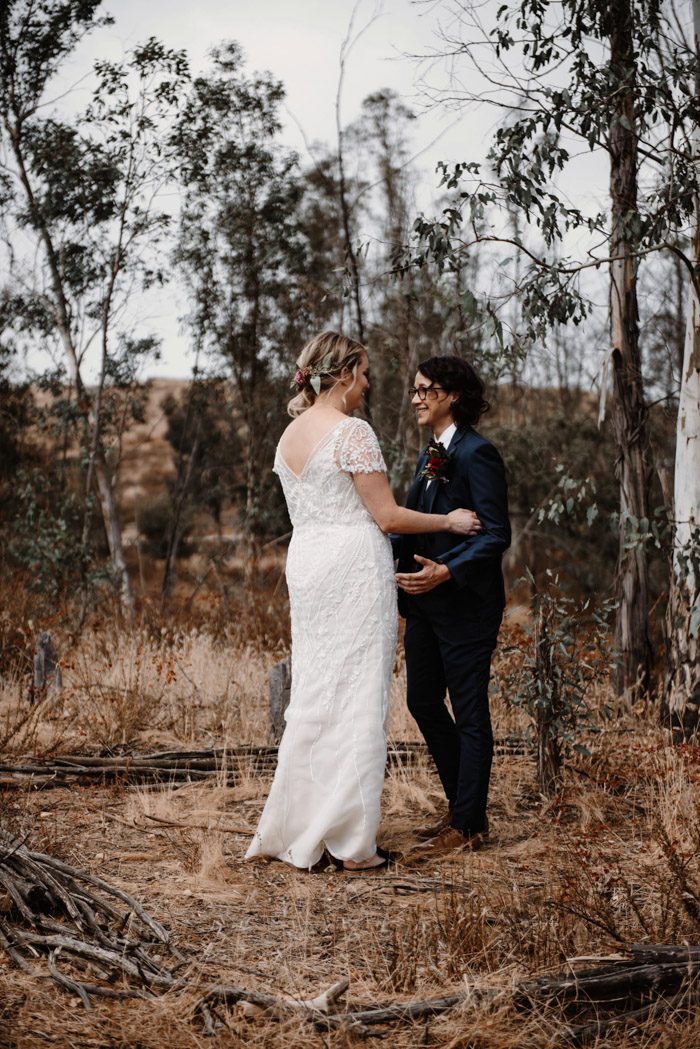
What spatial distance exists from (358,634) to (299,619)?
287 millimetres

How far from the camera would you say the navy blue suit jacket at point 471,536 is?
4.56 metres

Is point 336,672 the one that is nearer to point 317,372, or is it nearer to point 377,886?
point 377,886

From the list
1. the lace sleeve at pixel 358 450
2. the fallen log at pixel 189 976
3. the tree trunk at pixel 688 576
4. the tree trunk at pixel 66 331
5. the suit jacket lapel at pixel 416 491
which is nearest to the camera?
the fallen log at pixel 189 976

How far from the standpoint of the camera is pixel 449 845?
4734 millimetres

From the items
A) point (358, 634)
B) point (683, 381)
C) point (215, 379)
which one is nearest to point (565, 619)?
point (358, 634)

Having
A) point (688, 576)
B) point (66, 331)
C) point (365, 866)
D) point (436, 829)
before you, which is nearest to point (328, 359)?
point (365, 866)

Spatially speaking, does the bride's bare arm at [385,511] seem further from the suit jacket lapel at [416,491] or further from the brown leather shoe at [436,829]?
the brown leather shoe at [436,829]

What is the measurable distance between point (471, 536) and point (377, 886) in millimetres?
1524

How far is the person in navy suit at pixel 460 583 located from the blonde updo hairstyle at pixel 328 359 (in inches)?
14.8

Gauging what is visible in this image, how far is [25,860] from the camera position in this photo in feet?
12.5

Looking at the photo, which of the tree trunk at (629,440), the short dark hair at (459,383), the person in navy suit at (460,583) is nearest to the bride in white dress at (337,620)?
the person in navy suit at (460,583)

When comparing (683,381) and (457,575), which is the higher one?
(683,381)

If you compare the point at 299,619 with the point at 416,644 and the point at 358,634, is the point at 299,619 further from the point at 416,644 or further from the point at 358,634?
the point at 416,644

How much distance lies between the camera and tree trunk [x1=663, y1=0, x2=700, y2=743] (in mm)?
6770
